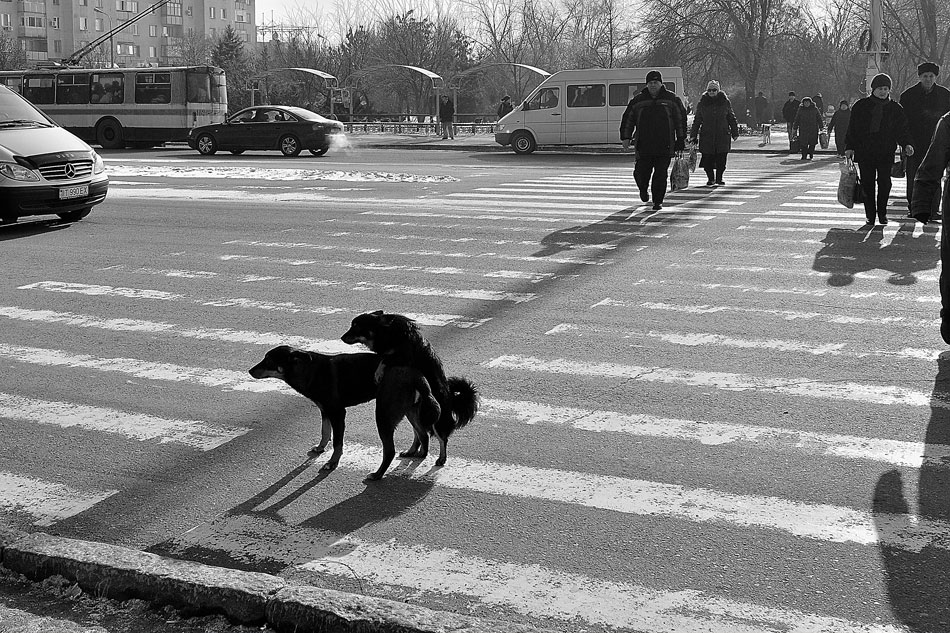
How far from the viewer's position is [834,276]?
1004cm

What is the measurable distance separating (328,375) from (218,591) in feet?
4.93

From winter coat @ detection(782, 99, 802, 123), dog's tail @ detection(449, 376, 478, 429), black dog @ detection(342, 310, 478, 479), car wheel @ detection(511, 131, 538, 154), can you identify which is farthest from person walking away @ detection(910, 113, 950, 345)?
winter coat @ detection(782, 99, 802, 123)

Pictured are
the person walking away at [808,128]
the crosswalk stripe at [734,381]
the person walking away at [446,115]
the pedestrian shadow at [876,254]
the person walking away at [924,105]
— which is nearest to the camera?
the crosswalk stripe at [734,381]

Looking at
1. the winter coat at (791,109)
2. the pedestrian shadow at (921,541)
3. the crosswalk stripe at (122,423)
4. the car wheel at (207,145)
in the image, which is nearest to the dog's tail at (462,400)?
the crosswalk stripe at (122,423)

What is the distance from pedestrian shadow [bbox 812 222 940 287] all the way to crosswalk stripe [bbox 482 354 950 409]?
345cm

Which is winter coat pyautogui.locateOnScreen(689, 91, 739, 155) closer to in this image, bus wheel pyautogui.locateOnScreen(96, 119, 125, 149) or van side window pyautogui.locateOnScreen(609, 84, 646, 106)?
van side window pyautogui.locateOnScreen(609, 84, 646, 106)

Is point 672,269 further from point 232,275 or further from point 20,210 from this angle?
point 20,210

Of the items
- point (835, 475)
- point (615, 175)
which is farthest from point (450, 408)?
point (615, 175)

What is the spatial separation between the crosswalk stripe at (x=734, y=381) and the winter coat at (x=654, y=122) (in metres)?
8.37

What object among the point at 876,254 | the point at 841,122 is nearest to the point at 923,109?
the point at 876,254

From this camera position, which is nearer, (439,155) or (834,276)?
(834,276)

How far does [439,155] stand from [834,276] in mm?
23082

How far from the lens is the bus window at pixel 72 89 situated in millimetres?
37156

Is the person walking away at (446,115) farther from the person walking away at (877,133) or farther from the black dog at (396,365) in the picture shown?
the black dog at (396,365)
